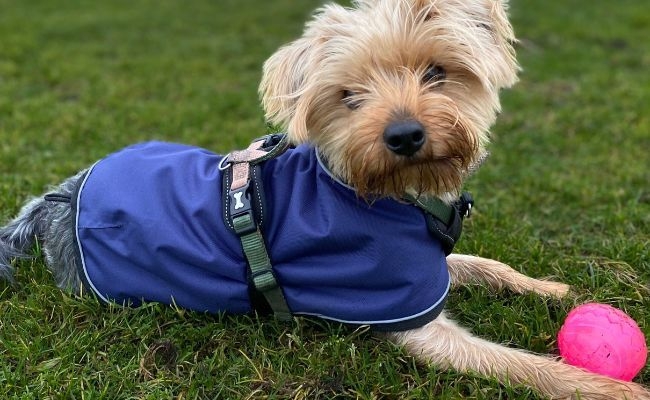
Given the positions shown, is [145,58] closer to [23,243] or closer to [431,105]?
[23,243]

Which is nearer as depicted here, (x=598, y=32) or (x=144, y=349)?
(x=144, y=349)

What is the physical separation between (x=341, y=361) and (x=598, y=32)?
9.62m

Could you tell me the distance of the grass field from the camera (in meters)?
3.55

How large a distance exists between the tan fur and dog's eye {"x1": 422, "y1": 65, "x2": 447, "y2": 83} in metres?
0.02

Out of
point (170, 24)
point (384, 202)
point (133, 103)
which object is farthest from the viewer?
point (170, 24)

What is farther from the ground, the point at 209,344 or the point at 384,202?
the point at 384,202

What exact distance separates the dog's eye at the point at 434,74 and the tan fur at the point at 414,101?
0.02 m

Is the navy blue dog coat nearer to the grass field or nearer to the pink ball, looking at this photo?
the grass field

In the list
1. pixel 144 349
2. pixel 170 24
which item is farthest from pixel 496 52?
pixel 170 24

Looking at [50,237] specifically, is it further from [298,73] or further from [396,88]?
[396,88]

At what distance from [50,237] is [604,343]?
3.17 m

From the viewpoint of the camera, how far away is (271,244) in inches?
140

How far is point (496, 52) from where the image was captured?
137 inches

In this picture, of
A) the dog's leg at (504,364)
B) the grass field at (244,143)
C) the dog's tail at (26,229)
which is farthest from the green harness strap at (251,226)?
the dog's tail at (26,229)
